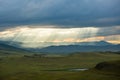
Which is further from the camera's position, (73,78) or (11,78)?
(11,78)

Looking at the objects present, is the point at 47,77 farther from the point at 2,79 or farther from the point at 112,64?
the point at 112,64

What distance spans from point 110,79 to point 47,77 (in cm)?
4005

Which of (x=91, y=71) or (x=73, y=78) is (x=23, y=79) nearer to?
(x=73, y=78)

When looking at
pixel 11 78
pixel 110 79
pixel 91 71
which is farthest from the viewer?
pixel 91 71

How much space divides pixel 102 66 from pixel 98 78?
4093cm

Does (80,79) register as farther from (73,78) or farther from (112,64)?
(112,64)

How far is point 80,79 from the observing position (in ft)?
538

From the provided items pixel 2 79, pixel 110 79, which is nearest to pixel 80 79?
pixel 110 79

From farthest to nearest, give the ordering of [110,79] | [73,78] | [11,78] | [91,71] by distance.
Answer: [91,71] → [11,78] → [73,78] → [110,79]

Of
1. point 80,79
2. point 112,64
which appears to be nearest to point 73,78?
point 80,79

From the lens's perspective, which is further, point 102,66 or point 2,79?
point 102,66

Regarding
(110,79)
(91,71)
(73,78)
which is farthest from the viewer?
(91,71)

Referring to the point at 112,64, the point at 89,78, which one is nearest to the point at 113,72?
the point at 112,64

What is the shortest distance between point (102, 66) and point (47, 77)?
41.2 m
